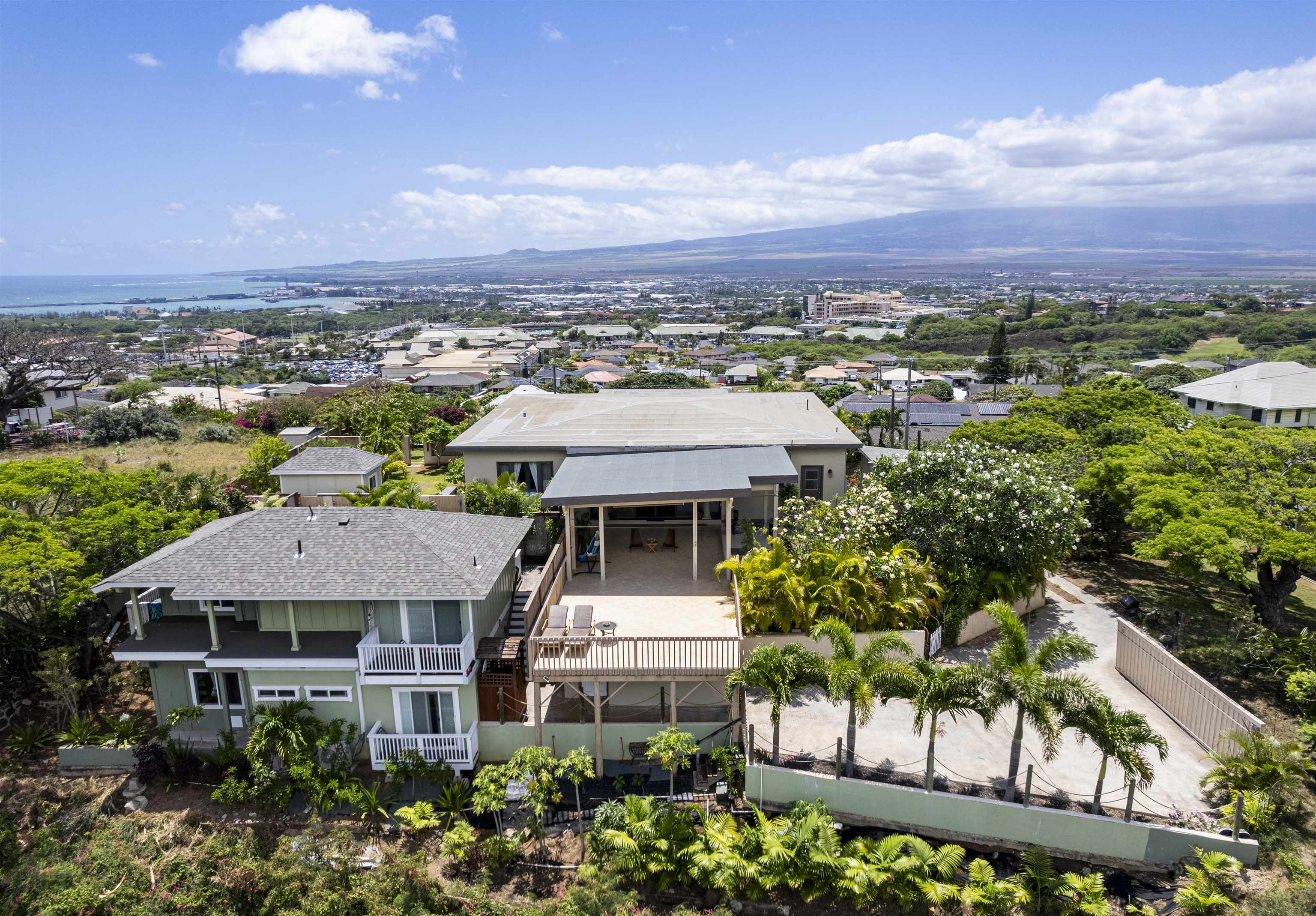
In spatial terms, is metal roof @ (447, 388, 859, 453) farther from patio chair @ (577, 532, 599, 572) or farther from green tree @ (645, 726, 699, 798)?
green tree @ (645, 726, 699, 798)

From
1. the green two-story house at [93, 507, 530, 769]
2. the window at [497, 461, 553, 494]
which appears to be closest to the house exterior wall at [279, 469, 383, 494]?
the window at [497, 461, 553, 494]

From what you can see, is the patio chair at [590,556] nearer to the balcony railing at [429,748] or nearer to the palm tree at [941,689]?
the balcony railing at [429,748]

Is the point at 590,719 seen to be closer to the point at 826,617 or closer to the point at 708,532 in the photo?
the point at 826,617

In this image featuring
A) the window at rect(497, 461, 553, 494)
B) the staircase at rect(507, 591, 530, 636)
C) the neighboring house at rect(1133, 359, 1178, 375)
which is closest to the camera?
the staircase at rect(507, 591, 530, 636)

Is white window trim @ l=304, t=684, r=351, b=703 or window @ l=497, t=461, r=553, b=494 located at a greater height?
window @ l=497, t=461, r=553, b=494

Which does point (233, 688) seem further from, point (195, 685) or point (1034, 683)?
point (1034, 683)

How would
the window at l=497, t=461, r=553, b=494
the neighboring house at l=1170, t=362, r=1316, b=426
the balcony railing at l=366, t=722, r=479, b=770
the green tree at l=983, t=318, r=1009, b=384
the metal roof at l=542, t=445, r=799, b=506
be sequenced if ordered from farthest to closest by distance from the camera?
the green tree at l=983, t=318, r=1009, b=384, the neighboring house at l=1170, t=362, r=1316, b=426, the window at l=497, t=461, r=553, b=494, the metal roof at l=542, t=445, r=799, b=506, the balcony railing at l=366, t=722, r=479, b=770

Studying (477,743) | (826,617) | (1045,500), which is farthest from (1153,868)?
(477,743)
